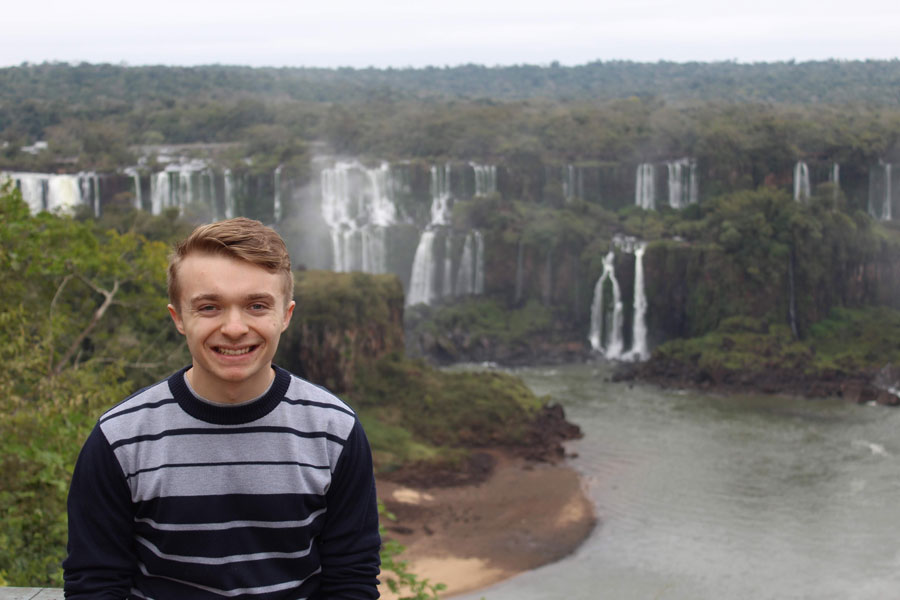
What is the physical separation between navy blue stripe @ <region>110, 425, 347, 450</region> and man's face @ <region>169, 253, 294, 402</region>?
10 cm

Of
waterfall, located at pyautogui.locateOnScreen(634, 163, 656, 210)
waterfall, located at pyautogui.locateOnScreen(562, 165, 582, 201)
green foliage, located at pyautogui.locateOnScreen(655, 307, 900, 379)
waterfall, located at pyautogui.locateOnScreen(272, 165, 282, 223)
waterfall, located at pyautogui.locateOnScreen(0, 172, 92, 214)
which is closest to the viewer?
green foliage, located at pyautogui.locateOnScreen(655, 307, 900, 379)

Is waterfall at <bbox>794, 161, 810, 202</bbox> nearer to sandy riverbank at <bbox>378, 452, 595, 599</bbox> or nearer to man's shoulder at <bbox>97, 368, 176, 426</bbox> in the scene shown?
sandy riverbank at <bbox>378, 452, 595, 599</bbox>

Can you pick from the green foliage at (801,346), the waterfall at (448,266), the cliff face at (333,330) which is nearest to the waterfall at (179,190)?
the waterfall at (448,266)

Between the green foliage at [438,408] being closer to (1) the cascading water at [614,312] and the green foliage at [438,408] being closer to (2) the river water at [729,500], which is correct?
(2) the river water at [729,500]

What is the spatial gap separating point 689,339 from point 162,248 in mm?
24070

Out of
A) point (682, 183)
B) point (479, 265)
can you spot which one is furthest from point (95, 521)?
point (682, 183)

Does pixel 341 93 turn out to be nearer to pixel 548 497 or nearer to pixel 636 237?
pixel 636 237

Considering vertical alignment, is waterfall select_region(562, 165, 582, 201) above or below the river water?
above

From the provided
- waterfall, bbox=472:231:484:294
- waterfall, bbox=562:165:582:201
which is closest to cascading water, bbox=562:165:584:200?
waterfall, bbox=562:165:582:201

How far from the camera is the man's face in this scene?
2814 mm

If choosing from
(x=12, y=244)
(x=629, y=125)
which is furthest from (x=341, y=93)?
(x=12, y=244)

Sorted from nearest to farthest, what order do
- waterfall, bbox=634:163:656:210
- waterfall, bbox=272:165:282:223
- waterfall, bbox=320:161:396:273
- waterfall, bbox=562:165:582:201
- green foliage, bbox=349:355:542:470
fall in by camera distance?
1. green foliage, bbox=349:355:542:470
2. waterfall, bbox=320:161:396:273
3. waterfall, bbox=272:165:282:223
4. waterfall, bbox=634:163:656:210
5. waterfall, bbox=562:165:582:201

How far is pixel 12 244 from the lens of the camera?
12461 millimetres

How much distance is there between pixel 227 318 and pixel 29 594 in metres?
1.19
